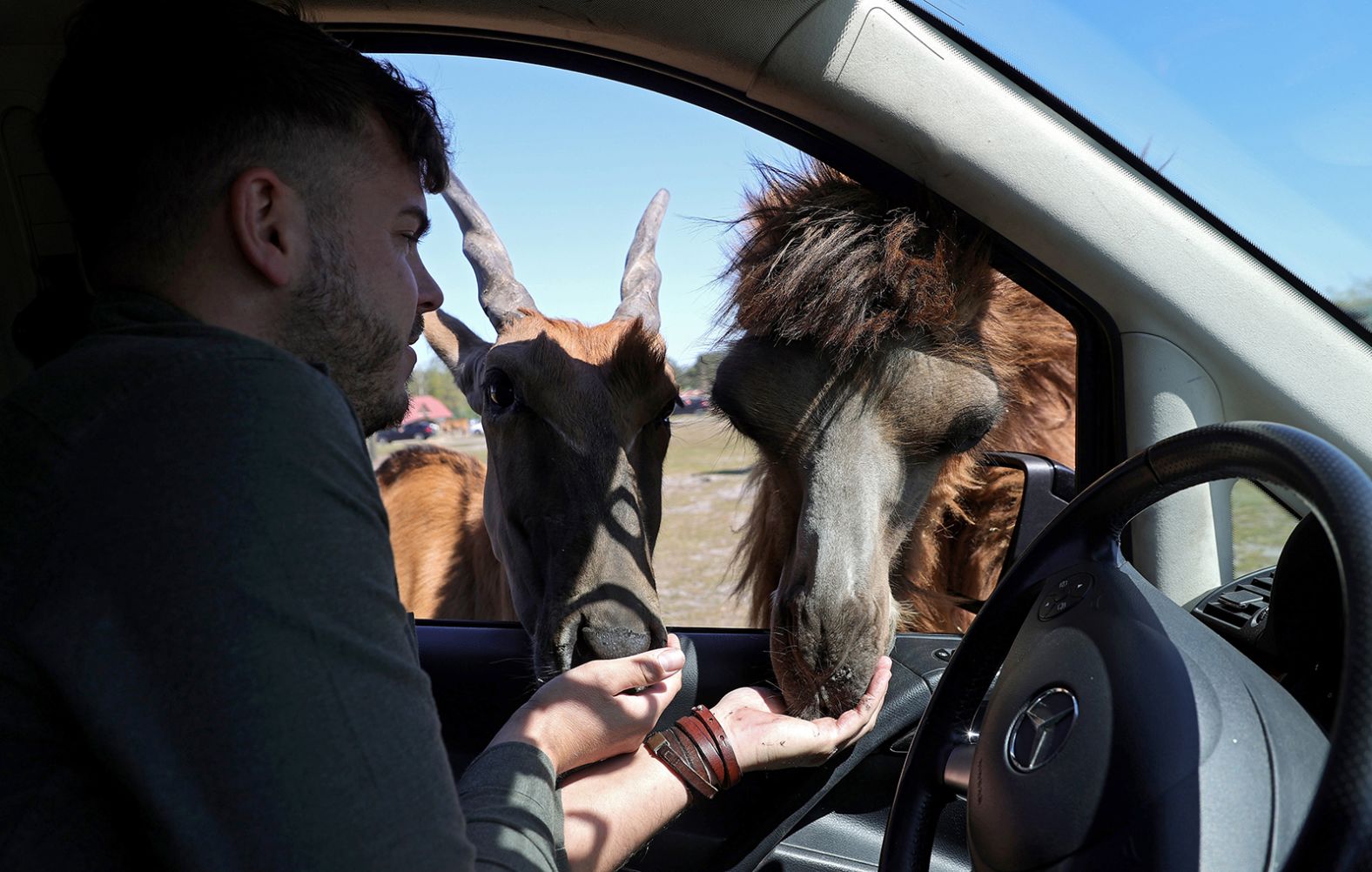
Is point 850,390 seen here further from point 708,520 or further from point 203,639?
point 708,520

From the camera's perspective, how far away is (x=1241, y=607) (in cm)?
162

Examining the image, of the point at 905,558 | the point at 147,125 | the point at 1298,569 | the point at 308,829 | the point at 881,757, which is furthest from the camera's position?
the point at 905,558

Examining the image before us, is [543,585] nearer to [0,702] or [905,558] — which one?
[905,558]

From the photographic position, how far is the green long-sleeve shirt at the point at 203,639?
803 millimetres

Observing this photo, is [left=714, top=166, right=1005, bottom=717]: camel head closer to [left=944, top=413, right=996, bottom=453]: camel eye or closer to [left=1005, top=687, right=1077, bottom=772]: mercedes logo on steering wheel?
[left=944, top=413, right=996, bottom=453]: camel eye

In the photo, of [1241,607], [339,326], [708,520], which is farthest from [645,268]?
[708,520]

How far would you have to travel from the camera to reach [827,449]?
230cm

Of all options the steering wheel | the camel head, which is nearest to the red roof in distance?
the camel head

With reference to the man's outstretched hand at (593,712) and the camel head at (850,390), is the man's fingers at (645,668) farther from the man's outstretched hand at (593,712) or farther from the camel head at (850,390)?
the camel head at (850,390)

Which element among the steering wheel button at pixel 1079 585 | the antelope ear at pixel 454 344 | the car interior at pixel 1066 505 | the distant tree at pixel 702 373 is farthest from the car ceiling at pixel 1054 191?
the antelope ear at pixel 454 344

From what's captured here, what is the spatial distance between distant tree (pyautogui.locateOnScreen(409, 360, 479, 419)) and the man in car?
2.15 meters

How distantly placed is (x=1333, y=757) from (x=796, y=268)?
5.50 ft

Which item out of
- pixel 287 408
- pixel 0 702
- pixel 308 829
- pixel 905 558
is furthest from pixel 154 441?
pixel 905 558

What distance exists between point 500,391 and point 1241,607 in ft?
6.92
